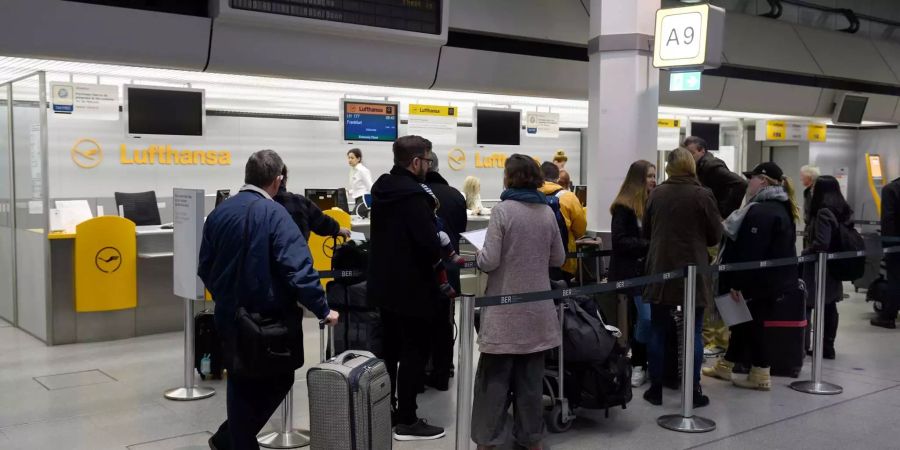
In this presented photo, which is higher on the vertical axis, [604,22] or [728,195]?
[604,22]

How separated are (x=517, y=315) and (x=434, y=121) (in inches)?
296

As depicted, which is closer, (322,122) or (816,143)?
(322,122)

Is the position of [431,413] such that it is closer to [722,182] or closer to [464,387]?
[464,387]

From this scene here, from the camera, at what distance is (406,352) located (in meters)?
4.31

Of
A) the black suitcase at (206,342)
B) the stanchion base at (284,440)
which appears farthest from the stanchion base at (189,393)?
the stanchion base at (284,440)

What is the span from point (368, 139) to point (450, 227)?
17.9ft

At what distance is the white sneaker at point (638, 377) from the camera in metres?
5.62

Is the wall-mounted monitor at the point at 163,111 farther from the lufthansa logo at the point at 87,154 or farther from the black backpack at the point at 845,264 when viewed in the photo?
the black backpack at the point at 845,264

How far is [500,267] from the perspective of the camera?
12.8ft

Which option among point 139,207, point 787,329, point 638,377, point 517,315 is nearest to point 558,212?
point 638,377

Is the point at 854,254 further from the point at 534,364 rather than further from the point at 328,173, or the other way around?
the point at 328,173

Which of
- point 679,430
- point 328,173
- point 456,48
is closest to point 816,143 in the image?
point 328,173

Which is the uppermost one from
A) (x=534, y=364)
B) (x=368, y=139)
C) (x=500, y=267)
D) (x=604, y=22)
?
(x=604, y=22)

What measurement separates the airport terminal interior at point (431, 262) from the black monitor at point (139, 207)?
3cm
